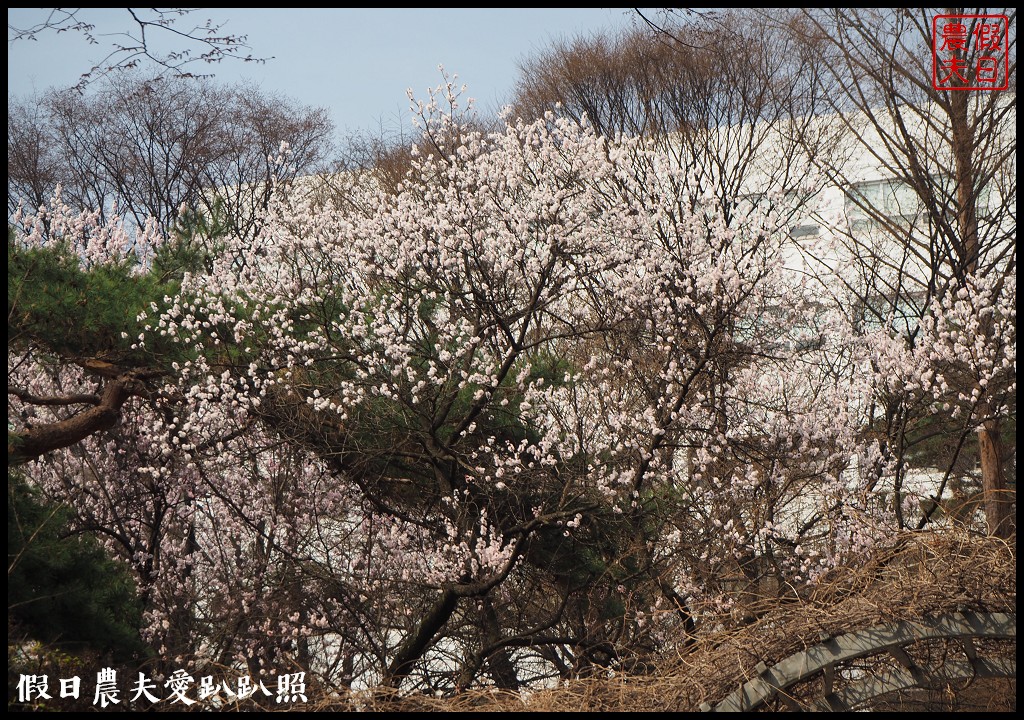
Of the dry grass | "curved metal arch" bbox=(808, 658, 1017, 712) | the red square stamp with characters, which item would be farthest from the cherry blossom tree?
the red square stamp with characters

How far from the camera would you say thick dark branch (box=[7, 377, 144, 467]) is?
289 inches

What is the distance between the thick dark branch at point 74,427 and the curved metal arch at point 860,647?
5684mm

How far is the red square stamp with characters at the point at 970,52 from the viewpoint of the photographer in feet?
33.9

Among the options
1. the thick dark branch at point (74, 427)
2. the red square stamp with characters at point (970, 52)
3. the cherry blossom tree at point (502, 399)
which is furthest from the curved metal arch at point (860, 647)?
the red square stamp with characters at point (970, 52)

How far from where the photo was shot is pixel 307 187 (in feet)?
63.8

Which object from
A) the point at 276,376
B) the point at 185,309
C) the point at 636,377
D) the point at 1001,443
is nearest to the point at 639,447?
the point at 636,377

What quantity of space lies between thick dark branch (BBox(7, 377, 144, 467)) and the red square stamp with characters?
999 cm

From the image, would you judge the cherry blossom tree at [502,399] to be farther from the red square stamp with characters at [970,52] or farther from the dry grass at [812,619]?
the red square stamp with characters at [970,52]

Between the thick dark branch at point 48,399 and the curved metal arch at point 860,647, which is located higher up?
the thick dark branch at point 48,399

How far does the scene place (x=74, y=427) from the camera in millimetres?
7773

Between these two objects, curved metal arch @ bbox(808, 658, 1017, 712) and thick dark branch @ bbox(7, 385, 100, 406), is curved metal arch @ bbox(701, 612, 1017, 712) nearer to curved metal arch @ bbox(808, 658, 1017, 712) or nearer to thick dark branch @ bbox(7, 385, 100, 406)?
curved metal arch @ bbox(808, 658, 1017, 712)

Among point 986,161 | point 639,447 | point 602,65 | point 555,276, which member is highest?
point 602,65

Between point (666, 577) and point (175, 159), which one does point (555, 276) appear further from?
point (175, 159)

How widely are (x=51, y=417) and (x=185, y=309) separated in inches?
175
